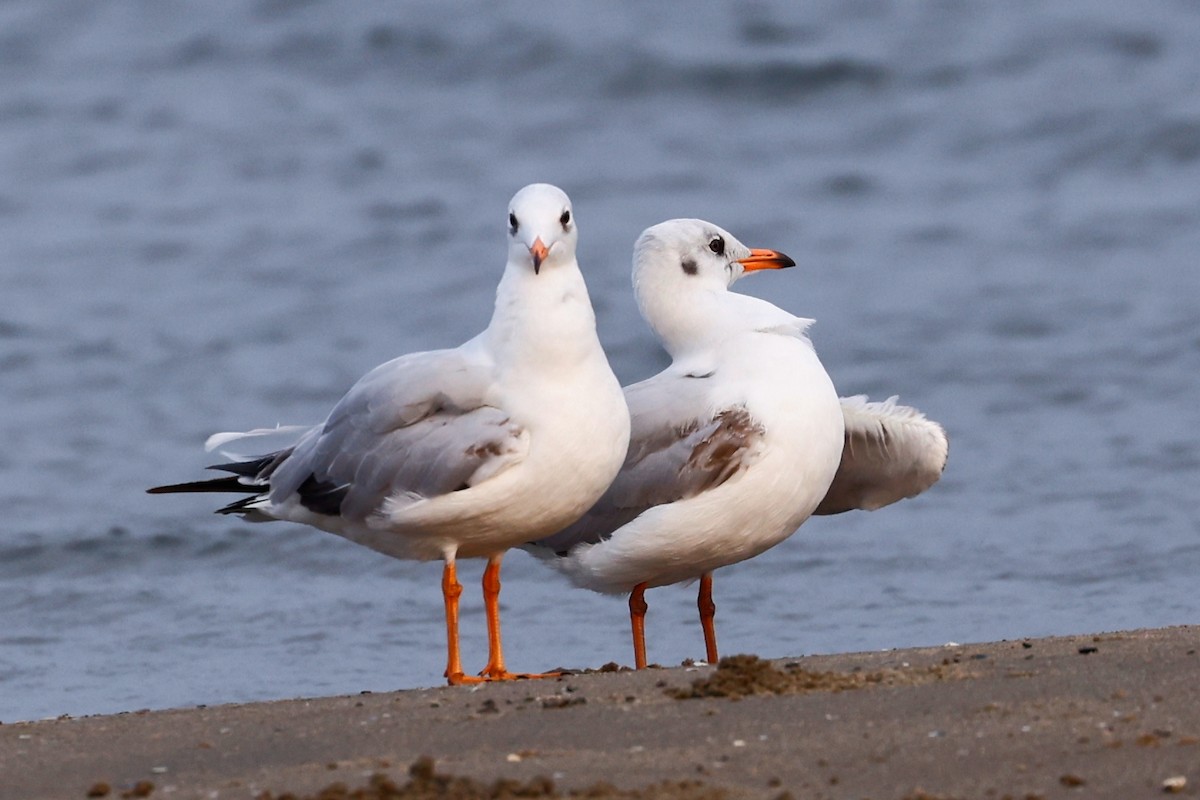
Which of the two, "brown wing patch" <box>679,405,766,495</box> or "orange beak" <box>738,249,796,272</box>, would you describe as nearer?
"brown wing patch" <box>679,405,766,495</box>

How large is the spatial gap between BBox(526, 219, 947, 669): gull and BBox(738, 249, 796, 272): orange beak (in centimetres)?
6

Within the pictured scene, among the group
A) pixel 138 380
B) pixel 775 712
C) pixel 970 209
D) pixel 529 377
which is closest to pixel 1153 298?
pixel 970 209

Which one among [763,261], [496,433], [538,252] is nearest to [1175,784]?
[496,433]

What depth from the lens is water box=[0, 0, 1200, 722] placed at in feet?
28.1

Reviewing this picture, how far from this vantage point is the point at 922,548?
9.30 m

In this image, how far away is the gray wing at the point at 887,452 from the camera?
7.17 metres

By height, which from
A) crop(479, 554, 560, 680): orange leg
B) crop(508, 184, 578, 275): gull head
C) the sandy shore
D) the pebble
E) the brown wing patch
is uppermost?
crop(508, 184, 578, 275): gull head

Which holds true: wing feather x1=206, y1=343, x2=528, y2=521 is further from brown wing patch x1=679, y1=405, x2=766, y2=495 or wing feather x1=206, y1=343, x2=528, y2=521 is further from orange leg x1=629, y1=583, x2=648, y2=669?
orange leg x1=629, y1=583, x2=648, y2=669

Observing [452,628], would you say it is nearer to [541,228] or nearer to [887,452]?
[541,228]

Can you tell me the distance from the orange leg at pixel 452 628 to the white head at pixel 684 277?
4.35 ft

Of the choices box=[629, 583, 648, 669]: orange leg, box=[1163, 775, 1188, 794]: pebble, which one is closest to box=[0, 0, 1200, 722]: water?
box=[629, 583, 648, 669]: orange leg

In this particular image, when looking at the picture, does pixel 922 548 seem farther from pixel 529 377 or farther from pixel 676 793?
pixel 676 793

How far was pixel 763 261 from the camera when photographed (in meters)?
7.50

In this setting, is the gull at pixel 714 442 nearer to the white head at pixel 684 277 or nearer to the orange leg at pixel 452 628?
the white head at pixel 684 277
